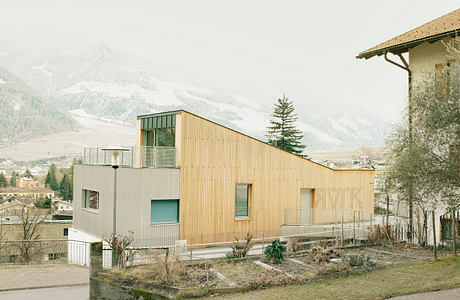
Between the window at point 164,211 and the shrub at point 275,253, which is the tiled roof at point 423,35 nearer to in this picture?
the shrub at point 275,253

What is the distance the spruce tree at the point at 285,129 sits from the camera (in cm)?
6531

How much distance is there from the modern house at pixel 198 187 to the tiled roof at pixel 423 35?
710cm

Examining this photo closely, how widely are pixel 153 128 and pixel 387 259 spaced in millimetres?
12333

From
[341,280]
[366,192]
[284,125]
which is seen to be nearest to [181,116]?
[341,280]

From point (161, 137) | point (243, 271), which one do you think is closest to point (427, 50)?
point (243, 271)

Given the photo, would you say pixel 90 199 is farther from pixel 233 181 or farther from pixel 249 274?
pixel 249 274

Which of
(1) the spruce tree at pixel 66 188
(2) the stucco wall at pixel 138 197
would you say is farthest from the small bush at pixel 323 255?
(1) the spruce tree at pixel 66 188

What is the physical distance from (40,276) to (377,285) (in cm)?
1393

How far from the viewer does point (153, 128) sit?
21656 mm

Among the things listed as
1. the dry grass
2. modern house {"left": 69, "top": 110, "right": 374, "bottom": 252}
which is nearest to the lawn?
the dry grass

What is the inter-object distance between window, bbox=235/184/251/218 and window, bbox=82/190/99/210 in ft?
23.3

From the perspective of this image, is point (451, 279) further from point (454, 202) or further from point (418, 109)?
point (418, 109)

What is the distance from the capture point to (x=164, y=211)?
1931cm

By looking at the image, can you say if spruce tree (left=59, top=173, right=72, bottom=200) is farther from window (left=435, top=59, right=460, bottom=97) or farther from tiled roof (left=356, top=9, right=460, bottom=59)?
window (left=435, top=59, right=460, bottom=97)
